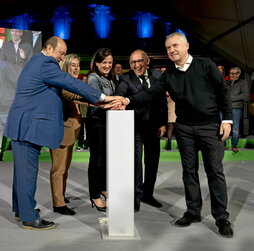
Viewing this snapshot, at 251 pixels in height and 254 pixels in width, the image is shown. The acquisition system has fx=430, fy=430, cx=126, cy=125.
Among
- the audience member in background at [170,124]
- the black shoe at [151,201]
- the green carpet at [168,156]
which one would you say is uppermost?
the audience member in background at [170,124]

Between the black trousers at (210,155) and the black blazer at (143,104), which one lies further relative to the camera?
the black blazer at (143,104)

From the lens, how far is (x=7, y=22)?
1375cm

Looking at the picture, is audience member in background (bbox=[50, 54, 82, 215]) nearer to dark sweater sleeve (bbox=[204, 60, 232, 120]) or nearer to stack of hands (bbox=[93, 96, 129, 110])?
stack of hands (bbox=[93, 96, 129, 110])

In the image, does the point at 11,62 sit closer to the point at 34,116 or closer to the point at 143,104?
the point at 143,104

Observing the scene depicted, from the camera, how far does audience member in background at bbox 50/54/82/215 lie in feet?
11.9

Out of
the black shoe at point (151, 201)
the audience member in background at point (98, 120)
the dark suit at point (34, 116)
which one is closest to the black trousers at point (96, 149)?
the audience member in background at point (98, 120)

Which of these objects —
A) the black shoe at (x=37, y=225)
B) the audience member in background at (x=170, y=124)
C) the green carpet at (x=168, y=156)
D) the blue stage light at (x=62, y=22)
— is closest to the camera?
the black shoe at (x=37, y=225)

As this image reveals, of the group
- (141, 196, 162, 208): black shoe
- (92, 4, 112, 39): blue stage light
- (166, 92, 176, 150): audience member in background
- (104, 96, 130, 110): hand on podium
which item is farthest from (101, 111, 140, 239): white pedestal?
(92, 4, 112, 39): blue stage light

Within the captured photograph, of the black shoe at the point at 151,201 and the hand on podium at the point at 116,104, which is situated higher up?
the hand on podium at the point at 116,104

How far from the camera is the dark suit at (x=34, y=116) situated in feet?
10.0

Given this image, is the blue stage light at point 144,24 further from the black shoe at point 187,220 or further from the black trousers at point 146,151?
the black shoe at point 187,220

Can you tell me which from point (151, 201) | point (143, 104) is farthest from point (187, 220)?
point (143, 104)

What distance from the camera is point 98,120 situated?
3709 millimetres

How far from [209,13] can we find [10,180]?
8358mm
